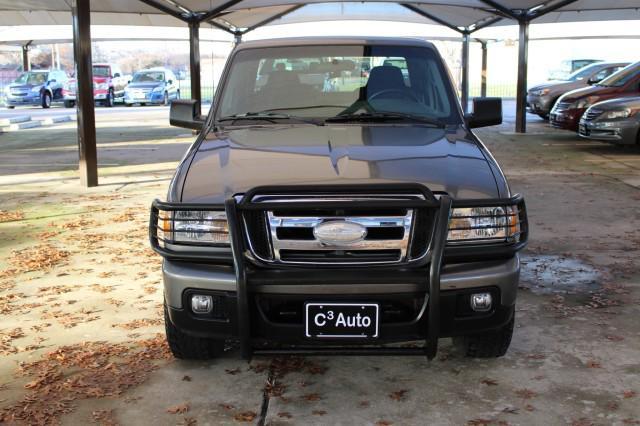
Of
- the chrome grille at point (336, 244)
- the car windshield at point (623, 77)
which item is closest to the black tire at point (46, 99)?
the car windshield at point (623, 77)

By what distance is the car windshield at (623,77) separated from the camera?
15156 millimetres

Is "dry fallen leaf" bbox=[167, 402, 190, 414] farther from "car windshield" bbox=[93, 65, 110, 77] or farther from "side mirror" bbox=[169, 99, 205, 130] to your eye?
"car windshield" bbox=[93, 65, 110, 77]

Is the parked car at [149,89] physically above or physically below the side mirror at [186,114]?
above

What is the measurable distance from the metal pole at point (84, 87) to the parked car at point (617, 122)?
28.4 ft

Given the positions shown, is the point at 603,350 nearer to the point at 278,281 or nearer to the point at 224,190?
the point at 278,281

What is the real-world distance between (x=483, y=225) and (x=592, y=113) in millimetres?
11156

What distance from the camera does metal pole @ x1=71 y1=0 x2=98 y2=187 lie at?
9953 mm

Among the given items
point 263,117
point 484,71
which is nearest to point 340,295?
point 263,117

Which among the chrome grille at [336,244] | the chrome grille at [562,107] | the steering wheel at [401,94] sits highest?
the steering wheel at [401,94]

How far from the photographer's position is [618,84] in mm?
15227

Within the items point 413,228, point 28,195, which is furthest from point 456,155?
point 28,195

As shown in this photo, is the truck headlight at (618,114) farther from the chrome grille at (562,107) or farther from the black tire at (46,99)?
the black tire at (46,99)

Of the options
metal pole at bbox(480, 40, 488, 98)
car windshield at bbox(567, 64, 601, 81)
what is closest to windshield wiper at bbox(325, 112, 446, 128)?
car windshield at bbox(567, 64, 601, 81)

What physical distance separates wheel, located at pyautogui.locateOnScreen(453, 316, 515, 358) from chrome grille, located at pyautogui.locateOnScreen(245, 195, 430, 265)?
2.96 ft
